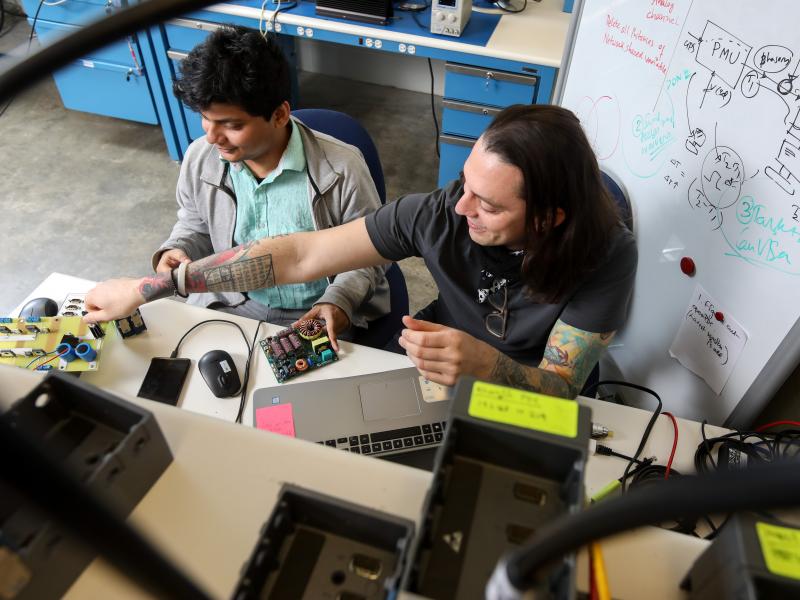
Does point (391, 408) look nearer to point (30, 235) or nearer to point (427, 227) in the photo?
point (427, 227)

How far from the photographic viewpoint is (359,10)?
2467 mm

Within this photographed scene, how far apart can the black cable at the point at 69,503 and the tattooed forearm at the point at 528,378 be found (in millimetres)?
928

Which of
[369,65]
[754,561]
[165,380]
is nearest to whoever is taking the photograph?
[754,561]

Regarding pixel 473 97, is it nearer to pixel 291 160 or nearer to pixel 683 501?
pixel 291 160

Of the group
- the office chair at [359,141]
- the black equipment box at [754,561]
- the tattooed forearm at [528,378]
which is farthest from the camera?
the office chair at [359,141]

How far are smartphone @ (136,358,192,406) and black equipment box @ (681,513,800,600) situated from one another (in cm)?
95

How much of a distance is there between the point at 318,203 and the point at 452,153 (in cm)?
138

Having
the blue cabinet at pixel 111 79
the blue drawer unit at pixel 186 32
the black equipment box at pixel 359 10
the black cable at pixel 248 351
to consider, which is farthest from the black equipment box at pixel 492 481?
the blue cabinet at pixel 111 79

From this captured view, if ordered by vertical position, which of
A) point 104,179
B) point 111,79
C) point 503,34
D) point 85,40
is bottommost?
point 104,179

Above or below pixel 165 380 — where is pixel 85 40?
above

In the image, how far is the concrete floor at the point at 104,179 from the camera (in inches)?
103

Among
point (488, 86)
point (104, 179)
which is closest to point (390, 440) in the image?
point (488, 86)

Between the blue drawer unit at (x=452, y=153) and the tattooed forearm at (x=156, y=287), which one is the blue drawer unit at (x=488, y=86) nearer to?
the blue drawer unit at (x=452, y=153)

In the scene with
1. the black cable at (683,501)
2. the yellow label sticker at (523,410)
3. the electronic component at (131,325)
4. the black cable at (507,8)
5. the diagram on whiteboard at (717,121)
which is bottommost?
the electronic component at (131,325)
